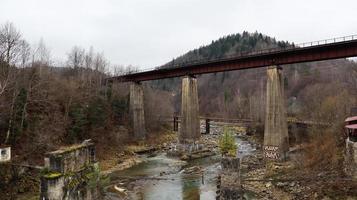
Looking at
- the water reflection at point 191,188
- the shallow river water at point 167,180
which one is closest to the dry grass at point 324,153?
the shallow river water at point 167,180

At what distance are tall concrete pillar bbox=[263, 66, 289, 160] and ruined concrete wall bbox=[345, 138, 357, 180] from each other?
12.3m

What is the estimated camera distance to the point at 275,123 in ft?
117

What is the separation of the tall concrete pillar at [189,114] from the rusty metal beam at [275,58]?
6.08 feet

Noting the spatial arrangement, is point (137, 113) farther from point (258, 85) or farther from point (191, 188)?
point (258, 85)

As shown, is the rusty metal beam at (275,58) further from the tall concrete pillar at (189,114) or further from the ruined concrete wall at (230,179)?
the ruined concrete wall at (230,179)

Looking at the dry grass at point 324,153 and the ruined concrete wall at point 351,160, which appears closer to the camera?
the ruined concrete wall at point 351,160

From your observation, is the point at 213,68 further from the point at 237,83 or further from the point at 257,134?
the point at 237,83

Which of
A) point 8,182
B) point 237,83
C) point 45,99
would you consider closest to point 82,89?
point 45,99

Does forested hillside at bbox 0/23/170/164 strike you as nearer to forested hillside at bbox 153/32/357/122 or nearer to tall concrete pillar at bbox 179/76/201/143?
tall concrete pillar at bbox 179/76/201/143

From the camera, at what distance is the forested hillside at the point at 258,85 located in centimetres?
5500

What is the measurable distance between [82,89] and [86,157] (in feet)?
109

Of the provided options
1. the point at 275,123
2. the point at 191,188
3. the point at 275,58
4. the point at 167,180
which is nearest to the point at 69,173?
the point at 191,188

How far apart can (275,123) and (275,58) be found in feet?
23.0

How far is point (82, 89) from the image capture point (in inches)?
1921
